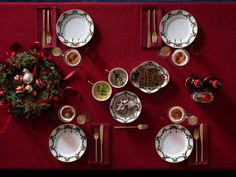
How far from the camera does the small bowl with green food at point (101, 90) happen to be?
1.77m

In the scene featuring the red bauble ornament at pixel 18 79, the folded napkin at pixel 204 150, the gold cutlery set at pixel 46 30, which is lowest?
the folded napkin at pixel 204 150

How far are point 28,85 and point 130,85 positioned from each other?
514 millimetres

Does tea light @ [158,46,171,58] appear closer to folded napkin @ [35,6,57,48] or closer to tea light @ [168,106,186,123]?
tea light @ [168,106,186,123]

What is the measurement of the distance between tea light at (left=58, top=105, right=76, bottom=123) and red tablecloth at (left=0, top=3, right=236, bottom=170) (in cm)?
3

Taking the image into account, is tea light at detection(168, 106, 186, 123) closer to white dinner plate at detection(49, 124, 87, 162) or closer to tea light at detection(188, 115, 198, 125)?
tea light at detection(188, 115, 198, 125)

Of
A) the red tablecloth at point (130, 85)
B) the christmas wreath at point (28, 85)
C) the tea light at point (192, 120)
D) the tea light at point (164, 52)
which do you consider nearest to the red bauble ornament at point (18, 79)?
the christmas wreath at point (28, 85)

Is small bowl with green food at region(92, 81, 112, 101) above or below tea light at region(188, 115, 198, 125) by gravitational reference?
above

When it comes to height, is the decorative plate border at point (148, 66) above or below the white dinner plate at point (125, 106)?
above

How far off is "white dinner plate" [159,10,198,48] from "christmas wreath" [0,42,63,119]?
1.97ft

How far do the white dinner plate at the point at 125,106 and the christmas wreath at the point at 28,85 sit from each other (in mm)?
283

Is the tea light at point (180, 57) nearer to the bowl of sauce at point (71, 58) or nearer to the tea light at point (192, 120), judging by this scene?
the tea light at point (192, 120)

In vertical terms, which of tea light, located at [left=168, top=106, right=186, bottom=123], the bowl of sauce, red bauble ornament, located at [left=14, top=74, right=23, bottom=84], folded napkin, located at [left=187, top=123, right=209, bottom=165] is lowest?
folded napkin, located at [left=187, top=123, right=209, bottom=165]

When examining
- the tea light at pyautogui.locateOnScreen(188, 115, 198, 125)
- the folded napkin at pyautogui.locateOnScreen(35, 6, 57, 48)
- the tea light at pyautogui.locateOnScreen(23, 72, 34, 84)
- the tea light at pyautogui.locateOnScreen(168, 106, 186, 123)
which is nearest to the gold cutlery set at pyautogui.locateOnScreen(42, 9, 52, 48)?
the folded napkin at pyautogui.locateOnScreen(35, 6, 57, 48)

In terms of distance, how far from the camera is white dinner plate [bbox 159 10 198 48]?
1.79m
